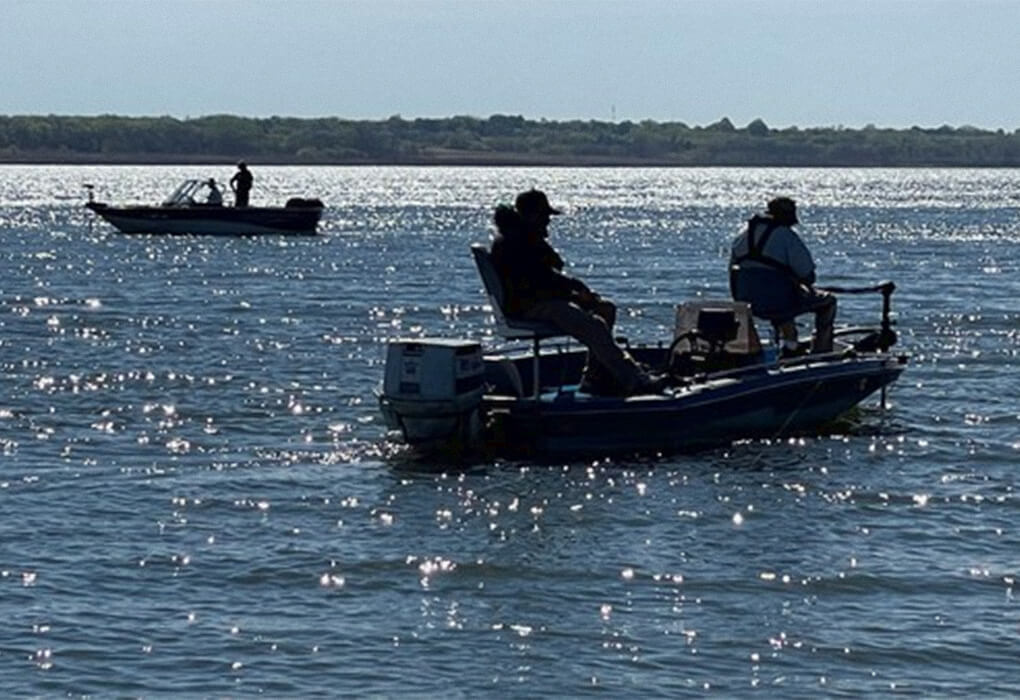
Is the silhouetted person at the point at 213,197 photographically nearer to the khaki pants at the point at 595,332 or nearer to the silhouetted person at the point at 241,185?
the silhouetted person at the point at 241,185

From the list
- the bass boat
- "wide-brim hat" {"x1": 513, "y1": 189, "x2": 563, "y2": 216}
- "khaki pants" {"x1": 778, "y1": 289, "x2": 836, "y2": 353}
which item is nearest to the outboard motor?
the bass boat

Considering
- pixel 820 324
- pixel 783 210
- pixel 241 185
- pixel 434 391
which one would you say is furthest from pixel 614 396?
pixel 241 185

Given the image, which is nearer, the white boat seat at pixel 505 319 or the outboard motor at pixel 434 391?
the outboard motor at pixel 434 391

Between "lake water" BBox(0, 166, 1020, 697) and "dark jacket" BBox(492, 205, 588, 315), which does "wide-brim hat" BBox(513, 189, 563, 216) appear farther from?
"lake water" BBox(0, 166, 1020, 697)

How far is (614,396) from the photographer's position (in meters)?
19.5

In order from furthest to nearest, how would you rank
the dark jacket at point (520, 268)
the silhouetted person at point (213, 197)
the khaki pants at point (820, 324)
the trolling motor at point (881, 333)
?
the silhouetted person at point (213, 197) → the trolling motor at point (881, 333) → the khaki pants at point (820, 324) → the dark jacket at point (520, 268)

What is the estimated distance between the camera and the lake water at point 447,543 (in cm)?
1318

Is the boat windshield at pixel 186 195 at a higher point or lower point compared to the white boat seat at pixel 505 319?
lower

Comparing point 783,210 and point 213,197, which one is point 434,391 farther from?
point 213,197

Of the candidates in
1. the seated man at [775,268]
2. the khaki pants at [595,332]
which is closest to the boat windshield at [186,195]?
the seated man at [775,268]

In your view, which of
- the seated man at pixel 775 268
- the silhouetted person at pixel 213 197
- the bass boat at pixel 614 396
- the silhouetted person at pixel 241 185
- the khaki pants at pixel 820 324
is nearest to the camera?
the bass boat at pixel 614 396

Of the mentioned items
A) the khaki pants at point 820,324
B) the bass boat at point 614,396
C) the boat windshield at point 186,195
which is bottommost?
the boat windshield at point 186,195

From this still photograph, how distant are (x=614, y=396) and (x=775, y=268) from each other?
2413mm

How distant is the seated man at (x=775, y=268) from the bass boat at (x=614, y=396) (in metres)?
0.40
